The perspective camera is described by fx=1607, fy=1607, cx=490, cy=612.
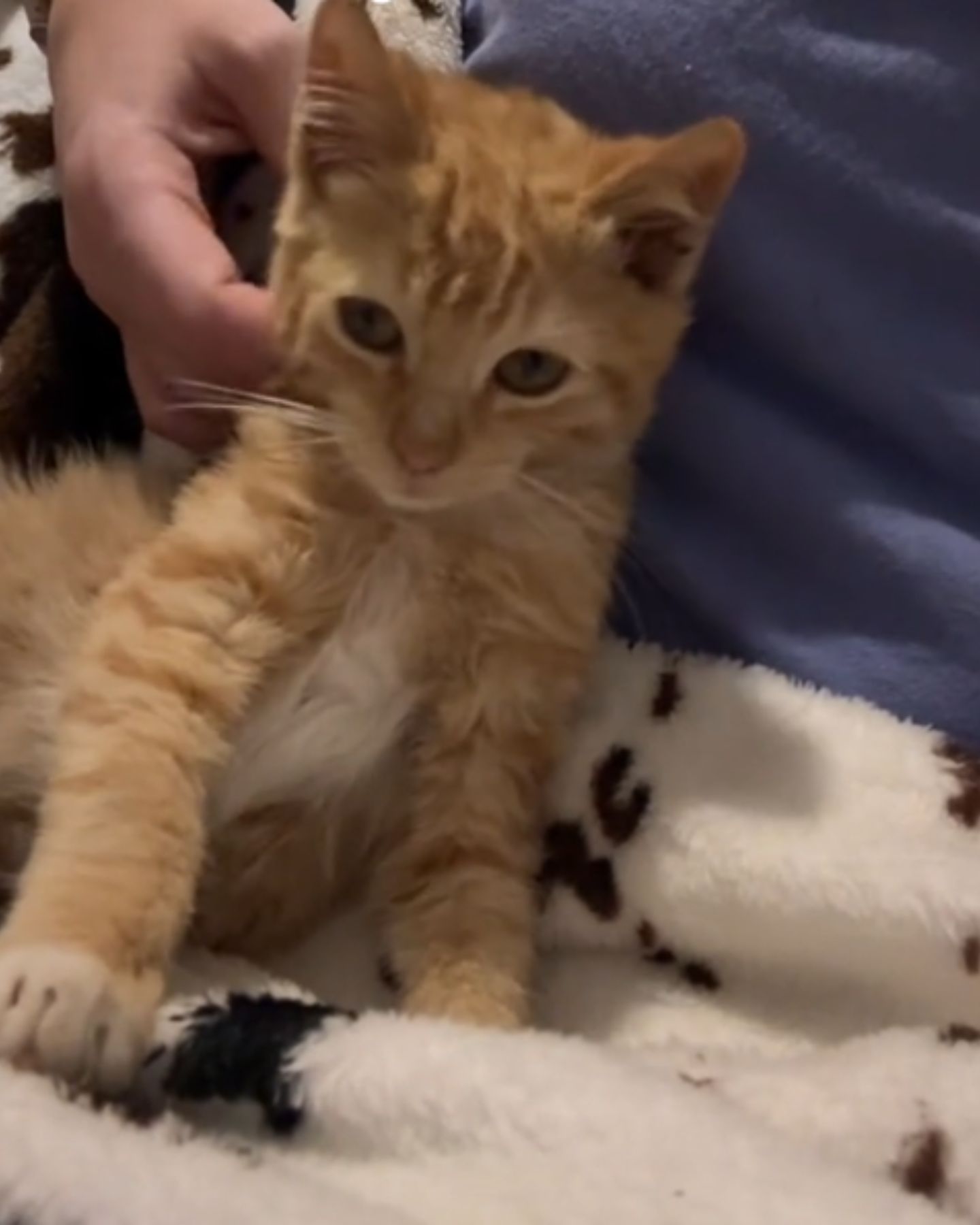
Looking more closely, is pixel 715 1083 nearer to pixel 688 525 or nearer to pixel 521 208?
pixel 688 525

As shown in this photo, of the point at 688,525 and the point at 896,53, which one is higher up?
the point at 896,53

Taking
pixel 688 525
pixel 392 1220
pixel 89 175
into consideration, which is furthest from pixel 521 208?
pixel 392 1220

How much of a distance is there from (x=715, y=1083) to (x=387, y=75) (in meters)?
0.60

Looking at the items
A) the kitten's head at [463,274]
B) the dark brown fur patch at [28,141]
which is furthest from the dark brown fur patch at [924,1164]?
the dark brown fur patch at [28,141]

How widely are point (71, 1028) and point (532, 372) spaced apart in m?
0.47

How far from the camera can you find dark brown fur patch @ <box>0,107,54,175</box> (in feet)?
4.25

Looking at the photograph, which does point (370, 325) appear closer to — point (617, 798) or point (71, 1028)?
point (617, 798)

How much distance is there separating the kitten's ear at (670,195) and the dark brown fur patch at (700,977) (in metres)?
0.42

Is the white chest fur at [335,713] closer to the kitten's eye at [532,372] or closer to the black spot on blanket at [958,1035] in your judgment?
the kitten's eye at [532,372]

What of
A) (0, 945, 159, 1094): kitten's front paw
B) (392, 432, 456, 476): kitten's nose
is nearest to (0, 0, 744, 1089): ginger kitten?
(392, 432, 456, 476): kitten's nose

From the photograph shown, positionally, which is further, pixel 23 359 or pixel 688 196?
pixel 23 359

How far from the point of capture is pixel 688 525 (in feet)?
3.51

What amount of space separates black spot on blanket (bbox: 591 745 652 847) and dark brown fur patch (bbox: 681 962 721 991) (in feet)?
0.27

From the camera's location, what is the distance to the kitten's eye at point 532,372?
3.24 ft
